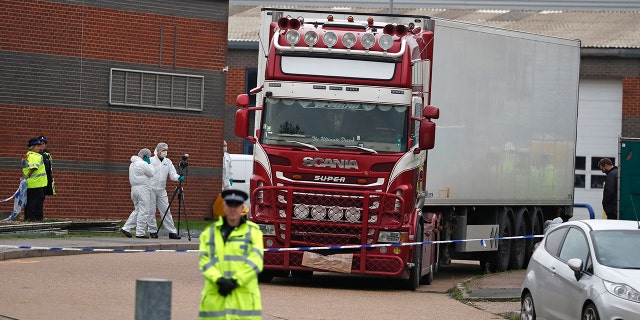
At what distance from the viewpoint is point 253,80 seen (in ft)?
161

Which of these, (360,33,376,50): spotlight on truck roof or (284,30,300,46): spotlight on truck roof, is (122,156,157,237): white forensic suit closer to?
(284,30,300,46): spotlight on truck roof

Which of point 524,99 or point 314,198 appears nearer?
point 314,198

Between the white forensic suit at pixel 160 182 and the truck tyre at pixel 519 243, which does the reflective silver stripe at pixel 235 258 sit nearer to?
the truck tyre at pixel 519 243

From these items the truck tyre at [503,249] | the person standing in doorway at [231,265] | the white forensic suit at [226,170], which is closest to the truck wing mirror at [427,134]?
the truck tyre at [503,249]

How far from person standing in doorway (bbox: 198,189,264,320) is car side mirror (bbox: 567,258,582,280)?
4764 mm

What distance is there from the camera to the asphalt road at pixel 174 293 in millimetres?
15312

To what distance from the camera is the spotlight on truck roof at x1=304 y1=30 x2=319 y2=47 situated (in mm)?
19094

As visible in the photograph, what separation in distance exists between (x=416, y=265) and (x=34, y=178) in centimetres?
1149

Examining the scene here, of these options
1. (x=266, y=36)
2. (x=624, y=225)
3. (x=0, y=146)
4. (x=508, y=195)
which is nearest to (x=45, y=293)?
(x=266, y=36)

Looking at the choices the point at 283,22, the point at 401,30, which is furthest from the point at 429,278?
the point at 283,22

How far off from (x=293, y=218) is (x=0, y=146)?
14.0 meters

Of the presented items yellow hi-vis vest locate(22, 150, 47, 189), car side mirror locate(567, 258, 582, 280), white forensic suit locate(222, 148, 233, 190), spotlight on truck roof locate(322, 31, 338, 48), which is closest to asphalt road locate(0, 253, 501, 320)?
car side mirror locate(567, 258, 582, 280)

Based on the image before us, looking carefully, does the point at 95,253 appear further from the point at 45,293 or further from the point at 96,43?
the point at 96,43

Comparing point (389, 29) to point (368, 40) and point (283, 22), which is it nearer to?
point (368, 40)
